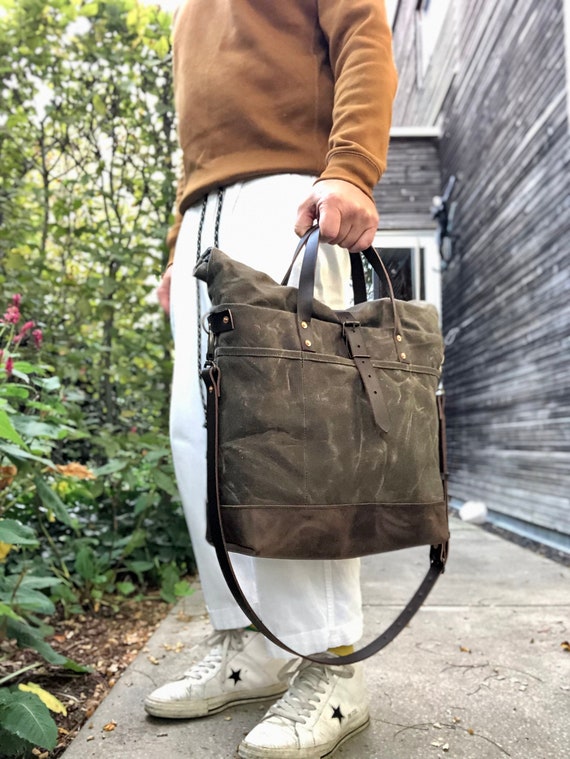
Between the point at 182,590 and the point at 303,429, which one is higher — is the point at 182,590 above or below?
below

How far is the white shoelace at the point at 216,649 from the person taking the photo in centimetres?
127

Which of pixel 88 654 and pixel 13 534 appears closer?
pixel 13 534

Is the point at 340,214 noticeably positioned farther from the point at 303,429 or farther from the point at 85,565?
the point at 85,565

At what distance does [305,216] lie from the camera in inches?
43.5

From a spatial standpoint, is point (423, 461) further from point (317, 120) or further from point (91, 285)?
point (91, 285)

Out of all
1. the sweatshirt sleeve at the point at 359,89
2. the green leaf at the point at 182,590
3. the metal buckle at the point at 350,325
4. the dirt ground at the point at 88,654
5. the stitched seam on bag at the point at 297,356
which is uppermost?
the sweatshirt sleeve at the point at 359,89

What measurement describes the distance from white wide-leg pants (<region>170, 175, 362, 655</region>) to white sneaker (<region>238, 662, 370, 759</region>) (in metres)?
0.09

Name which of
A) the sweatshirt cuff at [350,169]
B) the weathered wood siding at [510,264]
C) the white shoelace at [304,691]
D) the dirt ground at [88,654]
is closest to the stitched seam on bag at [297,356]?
the sweatshirt cuff at [350,169]

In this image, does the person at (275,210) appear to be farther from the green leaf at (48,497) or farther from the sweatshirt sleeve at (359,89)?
the green leaf at (48,497)

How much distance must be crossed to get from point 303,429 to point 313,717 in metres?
0.51

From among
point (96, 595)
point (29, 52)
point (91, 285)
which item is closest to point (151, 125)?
point (29, 52)

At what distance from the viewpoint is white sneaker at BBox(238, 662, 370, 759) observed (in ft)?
3.39

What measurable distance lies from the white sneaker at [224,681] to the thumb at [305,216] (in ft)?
2.68

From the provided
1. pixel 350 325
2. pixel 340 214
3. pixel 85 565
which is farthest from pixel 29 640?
pixel 340 214
